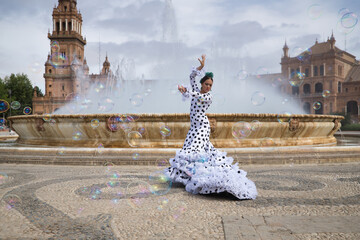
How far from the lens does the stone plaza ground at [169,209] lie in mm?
2816

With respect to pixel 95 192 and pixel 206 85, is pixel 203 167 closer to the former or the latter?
pixel 206 85

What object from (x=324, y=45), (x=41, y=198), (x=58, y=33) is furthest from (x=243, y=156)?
(x=58, y=33)

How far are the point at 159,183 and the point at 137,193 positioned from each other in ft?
2.36

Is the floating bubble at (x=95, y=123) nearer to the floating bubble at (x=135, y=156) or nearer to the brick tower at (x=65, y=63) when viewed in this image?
the floating bubble at (x=135, y=156)

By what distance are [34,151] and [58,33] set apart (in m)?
82.5

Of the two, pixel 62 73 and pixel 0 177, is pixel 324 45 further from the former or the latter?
pixel 0 177

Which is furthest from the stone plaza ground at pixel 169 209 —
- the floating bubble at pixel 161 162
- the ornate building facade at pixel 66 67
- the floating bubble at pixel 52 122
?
the ornate building facade at pixel 66 67

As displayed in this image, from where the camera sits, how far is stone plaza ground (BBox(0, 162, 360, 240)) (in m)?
2.82

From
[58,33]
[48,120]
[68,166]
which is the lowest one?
[68,166]

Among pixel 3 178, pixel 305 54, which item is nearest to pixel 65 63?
pixel 305 54

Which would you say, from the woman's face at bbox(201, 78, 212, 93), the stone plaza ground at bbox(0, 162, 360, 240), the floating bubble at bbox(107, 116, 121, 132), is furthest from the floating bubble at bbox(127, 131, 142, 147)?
the woman's face at bbox(201, 78, 212, 93)

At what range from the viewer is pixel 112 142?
8.26m

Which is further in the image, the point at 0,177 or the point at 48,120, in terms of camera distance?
the point at 48,120

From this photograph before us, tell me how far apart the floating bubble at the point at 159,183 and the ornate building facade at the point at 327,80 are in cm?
5952
